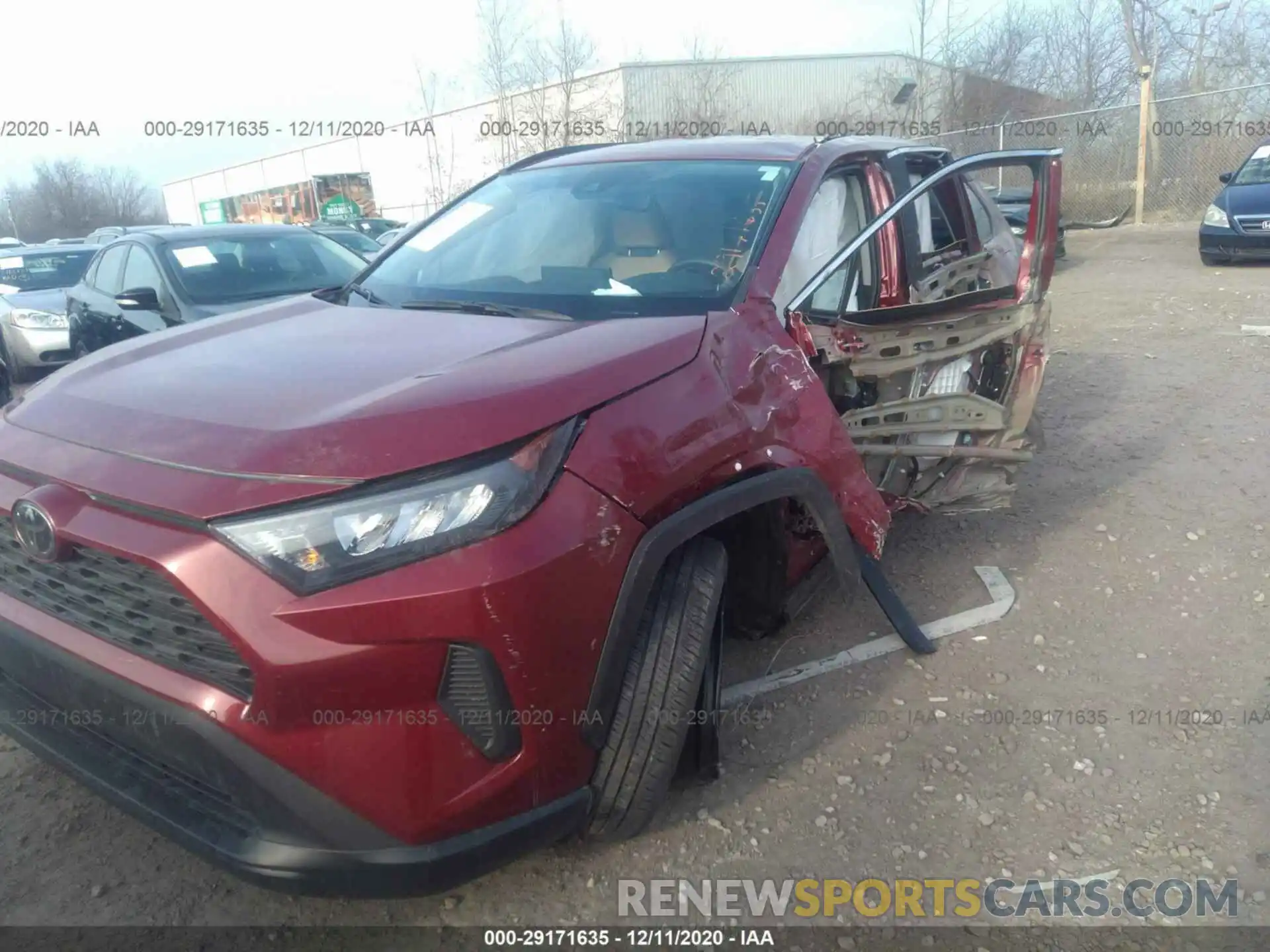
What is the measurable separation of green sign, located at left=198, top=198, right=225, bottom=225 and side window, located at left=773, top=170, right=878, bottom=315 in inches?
1983

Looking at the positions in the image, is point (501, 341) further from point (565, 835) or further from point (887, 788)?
point (887, 788)

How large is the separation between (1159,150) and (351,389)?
2053cm

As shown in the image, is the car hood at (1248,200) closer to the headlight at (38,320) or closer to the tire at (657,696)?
the tire at (657,696)

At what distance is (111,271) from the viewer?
771 cm

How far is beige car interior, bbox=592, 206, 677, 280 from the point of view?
9.80ft

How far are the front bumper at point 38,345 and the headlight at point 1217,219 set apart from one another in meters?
13.5


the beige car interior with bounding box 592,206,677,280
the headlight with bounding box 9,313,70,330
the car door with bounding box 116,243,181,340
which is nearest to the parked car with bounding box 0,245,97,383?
the headlight with bounding box 9,313,70,330

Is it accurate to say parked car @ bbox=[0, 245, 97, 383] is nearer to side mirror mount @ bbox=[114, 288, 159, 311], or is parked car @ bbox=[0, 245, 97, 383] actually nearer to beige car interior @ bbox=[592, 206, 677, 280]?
side mirror mount @ bbox=[114, 288, 159, 311]

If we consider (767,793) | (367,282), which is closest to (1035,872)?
(767,793)

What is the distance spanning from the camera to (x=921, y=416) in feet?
11.5

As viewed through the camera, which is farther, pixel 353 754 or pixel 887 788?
pixel 887 788

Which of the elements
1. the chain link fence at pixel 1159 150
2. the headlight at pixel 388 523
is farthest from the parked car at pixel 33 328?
the chain link fence at pixel 1159 150

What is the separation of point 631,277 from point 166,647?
5.59ft

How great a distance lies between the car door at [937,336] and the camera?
3.15m
